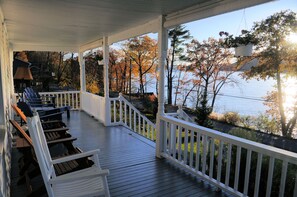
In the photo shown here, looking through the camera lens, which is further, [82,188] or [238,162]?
[238,162]

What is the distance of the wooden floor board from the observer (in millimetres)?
2930

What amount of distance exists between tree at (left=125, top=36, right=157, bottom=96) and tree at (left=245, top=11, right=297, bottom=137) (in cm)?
746

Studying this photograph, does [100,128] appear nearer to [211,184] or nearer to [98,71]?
[211,184]

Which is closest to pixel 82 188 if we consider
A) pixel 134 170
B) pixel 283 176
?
pixel 134 170

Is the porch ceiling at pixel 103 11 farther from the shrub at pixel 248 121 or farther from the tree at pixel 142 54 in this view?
the tree at pixel 142 54

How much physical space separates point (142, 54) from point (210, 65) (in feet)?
16.4

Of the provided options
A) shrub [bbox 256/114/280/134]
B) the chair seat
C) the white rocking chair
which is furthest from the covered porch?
shrub [bbox 256/114/280/134]

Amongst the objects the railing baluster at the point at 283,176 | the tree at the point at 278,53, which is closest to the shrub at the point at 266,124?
the tree at the point at 278,53

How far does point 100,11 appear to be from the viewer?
135 inches

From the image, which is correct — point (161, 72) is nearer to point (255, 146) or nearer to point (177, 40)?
point (255, 146)

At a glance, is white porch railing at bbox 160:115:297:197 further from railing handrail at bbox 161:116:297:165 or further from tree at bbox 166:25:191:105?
tree at bbox 166:25:191:105

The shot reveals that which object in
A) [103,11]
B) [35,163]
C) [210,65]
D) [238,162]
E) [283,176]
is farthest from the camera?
[210,65]

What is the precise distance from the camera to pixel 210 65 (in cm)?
1215

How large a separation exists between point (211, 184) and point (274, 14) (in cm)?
723
